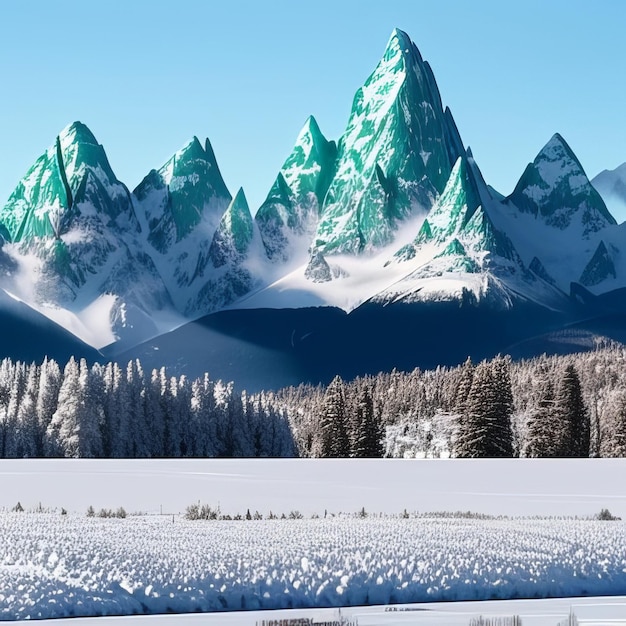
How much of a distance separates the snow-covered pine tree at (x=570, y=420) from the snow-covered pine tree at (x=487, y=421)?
461 centimetres

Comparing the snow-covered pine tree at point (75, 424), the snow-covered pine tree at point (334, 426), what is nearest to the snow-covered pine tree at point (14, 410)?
the snow-covered pine tree at point (75, 424)

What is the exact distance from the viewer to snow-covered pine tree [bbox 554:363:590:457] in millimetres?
100938

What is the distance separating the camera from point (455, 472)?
65.8 m

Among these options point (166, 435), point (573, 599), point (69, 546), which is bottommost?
point (573, 599)

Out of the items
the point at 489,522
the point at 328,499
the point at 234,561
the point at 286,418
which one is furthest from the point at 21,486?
the point at 286,418

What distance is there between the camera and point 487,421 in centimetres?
9988

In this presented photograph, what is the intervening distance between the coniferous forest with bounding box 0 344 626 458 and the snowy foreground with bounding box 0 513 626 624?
72.0 metres

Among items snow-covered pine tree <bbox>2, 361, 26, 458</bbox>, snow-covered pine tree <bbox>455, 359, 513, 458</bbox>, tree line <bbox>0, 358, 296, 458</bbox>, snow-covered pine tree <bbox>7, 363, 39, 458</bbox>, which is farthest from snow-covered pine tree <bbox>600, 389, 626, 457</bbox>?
snow-covered pine tree <bbox>2, 361, 26, 458</bbox>

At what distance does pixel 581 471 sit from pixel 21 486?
104ft

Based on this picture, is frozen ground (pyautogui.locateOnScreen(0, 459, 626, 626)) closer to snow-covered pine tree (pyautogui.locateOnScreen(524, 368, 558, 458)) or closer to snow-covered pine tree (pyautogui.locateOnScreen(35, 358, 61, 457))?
snow-covered pine tree (pyautogui.locateOnScreen(524, 368, 558, 458))

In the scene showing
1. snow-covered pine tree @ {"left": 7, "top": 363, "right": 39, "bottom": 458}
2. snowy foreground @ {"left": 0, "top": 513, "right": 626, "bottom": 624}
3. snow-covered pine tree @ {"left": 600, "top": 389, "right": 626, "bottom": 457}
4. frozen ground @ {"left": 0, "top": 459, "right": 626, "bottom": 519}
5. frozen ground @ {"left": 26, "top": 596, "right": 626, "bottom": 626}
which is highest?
snow-covered pine tree @ {"left": 7, "top": 363, "right": 39, "bottom": 458}

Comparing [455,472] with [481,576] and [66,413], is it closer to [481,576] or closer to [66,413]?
[481,576]

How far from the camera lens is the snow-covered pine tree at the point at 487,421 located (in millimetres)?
98688

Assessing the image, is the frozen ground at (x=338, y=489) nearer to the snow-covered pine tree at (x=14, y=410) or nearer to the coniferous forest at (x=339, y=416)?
the coniferous forest at (x=339, y=416)
